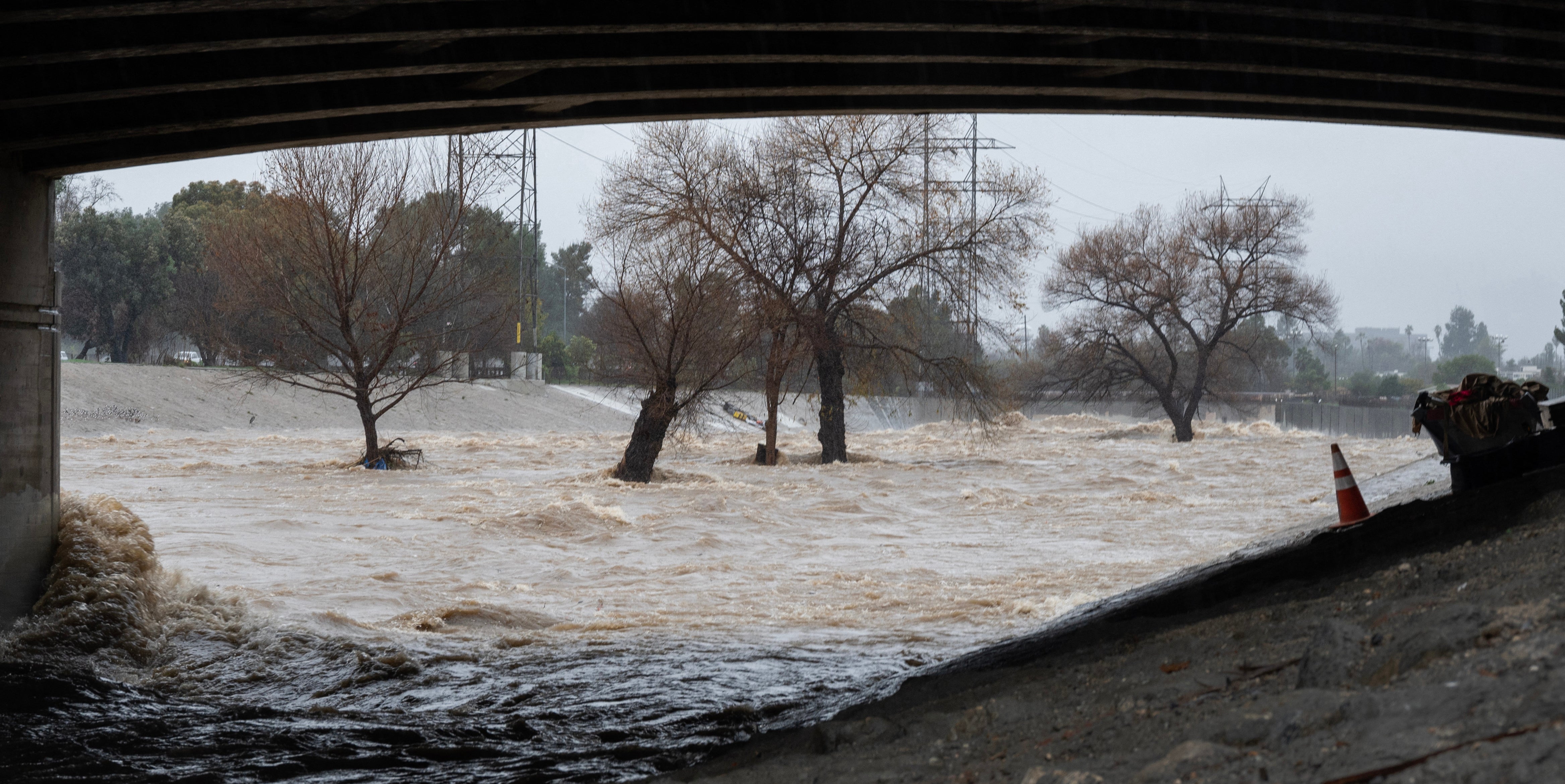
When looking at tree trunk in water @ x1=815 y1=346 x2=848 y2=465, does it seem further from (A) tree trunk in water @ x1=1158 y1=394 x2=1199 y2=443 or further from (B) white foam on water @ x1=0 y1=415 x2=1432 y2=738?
(A) tree trunk in water @ x1=1158 y1=394 x2=1199 y2=443

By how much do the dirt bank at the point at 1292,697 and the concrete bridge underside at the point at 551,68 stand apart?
4.78 metres

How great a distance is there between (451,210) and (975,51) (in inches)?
959

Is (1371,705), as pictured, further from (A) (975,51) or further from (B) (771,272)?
(B) (771,272)

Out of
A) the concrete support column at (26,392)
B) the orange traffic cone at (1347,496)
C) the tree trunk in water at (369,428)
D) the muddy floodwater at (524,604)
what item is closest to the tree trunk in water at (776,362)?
the muddy floodwater at (524,604)

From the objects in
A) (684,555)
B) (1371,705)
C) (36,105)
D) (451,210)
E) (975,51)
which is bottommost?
(684,555)

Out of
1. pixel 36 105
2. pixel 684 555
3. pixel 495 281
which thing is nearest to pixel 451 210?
pixel 495 281

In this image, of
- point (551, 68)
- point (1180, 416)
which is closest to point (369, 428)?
point (551, 68)

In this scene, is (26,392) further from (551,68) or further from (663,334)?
(663,334)

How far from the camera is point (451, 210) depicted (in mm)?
31406

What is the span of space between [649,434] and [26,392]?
1700cm

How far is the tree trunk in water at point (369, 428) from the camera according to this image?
29.6 metres

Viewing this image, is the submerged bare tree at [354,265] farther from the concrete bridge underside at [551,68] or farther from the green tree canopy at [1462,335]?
the green tree canopy at [1462,335]

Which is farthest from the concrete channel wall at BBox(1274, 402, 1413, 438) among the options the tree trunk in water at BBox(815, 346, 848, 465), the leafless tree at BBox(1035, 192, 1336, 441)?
the tree trunk in water at BBox(815, 346, 848, 465)

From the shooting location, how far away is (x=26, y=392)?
9.29m
